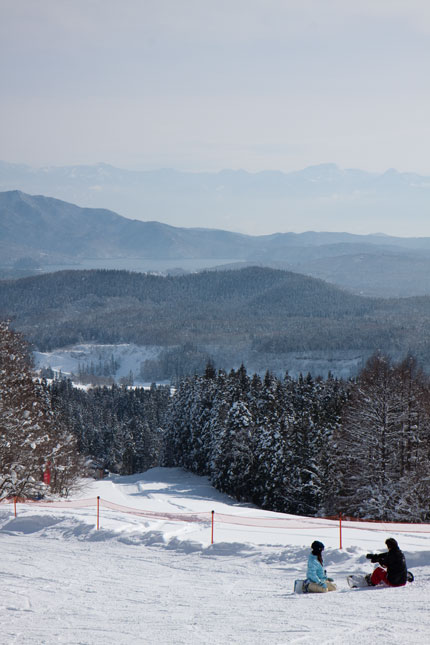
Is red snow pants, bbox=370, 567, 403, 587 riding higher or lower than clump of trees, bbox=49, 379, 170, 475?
higher

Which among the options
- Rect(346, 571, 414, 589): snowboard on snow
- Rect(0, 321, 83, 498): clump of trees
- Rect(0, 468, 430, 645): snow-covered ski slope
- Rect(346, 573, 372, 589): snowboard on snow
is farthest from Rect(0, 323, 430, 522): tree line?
Rect(346, 573, 372, 589): snowboard on snow

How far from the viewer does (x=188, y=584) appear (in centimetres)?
1620

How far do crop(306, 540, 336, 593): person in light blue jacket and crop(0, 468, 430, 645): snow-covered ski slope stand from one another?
32cm

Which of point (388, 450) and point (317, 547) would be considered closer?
point (317, 547)

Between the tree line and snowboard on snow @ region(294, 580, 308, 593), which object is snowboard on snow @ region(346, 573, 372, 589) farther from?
the tree line

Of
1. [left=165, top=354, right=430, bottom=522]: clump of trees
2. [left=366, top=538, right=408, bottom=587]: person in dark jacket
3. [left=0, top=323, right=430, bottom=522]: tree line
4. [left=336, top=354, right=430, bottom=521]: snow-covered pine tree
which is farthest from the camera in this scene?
[left=165, top=354, right=430, bottom=522]: clump of trees

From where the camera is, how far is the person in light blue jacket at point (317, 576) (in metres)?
14.5

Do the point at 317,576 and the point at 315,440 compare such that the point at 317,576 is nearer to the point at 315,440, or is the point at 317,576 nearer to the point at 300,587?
the point at 300,587

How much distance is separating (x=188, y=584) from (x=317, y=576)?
3.41 m

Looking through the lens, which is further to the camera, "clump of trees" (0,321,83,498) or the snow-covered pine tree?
the snow-covered pine tree

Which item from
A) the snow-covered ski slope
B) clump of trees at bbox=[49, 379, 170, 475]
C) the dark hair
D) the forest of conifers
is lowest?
clump of trees at bbox=[49, 379, 170, 475]

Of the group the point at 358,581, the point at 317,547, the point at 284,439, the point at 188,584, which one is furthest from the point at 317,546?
the point at 284,439

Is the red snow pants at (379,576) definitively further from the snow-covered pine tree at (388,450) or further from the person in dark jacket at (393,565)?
the snow-covered pine tree at (388,450)

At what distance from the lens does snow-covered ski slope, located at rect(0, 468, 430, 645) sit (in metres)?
11.7
